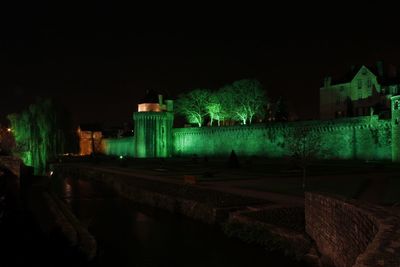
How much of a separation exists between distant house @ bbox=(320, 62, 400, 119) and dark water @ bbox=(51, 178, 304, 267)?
41.9 m

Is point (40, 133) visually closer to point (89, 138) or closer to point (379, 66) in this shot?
point (379, 66)

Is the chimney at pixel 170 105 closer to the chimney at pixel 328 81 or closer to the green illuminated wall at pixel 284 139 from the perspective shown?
the green illuminated wall at pixel 284 139

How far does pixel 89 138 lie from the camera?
108 meters

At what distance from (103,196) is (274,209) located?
1638 centimetres

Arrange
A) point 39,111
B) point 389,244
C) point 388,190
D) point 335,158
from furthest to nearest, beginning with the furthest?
1. point 39,111
2. point 335,158
3. point 388,190
4. point 389,244

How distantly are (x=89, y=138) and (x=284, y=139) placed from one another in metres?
63.3

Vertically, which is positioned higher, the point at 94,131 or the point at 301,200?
the point at 94,131

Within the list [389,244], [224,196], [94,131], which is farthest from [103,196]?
[94,131]

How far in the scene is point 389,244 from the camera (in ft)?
22.0

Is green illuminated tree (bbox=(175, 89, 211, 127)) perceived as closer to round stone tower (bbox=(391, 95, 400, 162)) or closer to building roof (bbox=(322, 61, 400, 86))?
building roof (bbox=(322, 61, 400, 86))

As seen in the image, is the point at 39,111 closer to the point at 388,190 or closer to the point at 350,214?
the point at 388,190

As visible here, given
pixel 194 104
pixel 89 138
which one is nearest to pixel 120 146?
pixel 194 104

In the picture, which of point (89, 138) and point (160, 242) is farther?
point (89, 138)

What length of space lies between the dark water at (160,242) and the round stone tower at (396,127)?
25508 millimetres
